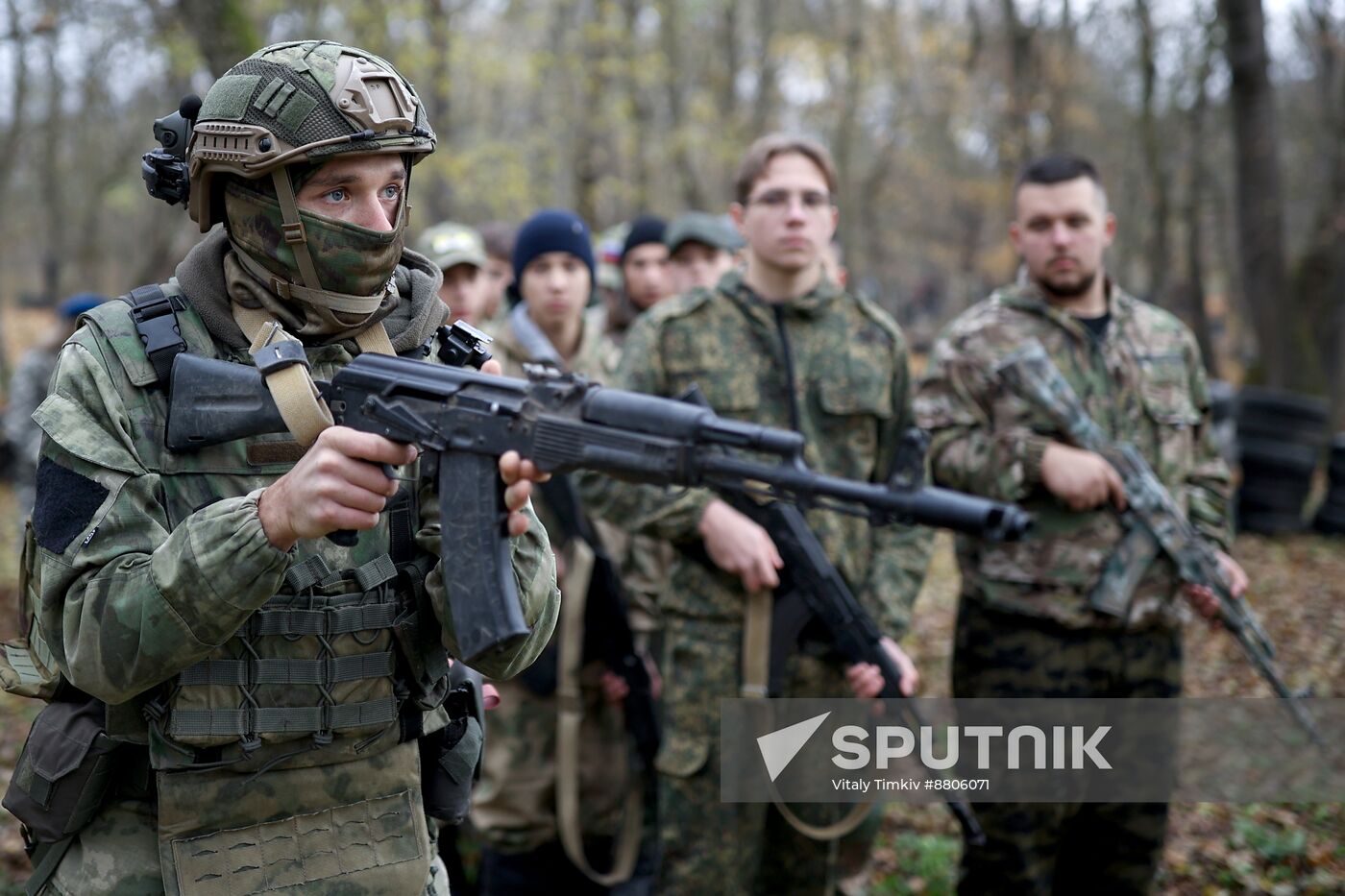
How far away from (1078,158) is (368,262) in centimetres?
324

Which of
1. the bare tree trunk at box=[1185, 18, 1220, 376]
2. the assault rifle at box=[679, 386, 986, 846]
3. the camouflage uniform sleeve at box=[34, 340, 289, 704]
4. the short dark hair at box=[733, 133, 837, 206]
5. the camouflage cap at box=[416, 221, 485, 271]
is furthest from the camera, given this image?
the bare tree trunk at box=[1185, 18, 1220, 376]

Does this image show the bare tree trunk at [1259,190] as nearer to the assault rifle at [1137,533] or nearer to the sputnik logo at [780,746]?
the assault rifle at [1137,533]

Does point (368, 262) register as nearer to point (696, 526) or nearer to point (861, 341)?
point (696, 526)

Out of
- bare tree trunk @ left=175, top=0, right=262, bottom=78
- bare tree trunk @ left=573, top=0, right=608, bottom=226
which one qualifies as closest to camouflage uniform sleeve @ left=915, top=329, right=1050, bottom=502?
bare tree trunk @ left=175, top=0, right=262, bottom=78

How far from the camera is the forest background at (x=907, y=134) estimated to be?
8641 mm

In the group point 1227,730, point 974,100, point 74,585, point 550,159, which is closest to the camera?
point 74,585

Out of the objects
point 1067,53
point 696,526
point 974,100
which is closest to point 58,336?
point 696,526

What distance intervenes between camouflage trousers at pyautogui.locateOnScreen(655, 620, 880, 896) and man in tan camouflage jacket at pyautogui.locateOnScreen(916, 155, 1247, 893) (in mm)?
666

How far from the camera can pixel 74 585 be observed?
2.18 metres

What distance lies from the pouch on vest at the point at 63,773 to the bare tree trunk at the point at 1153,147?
1726cm

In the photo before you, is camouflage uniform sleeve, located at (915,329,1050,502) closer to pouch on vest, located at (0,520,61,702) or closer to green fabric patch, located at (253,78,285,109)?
green fabric patch, located at (253,78,285,109)

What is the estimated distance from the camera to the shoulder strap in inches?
90.8

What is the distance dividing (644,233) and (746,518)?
282 centimetres

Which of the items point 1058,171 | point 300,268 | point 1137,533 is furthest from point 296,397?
point 1058,171
